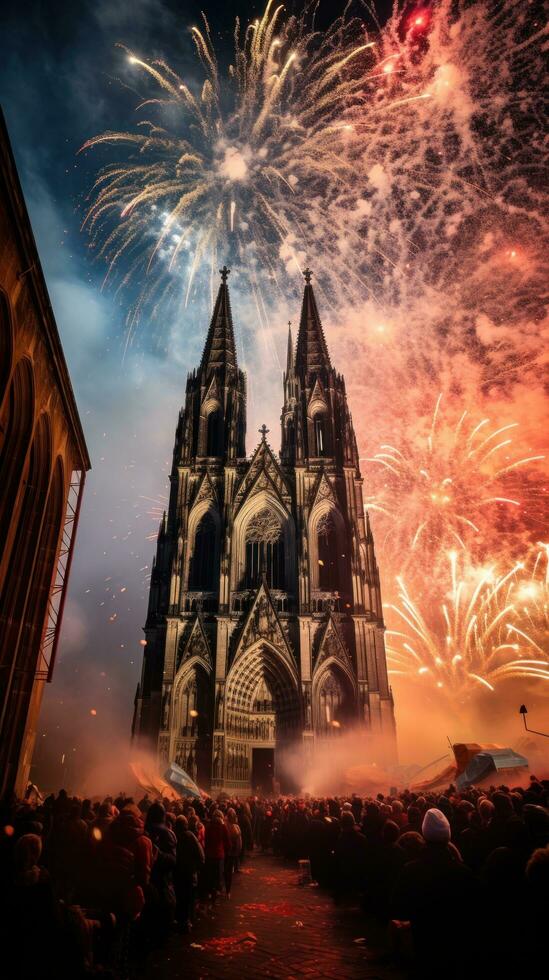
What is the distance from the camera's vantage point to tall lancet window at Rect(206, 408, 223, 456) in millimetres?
33562

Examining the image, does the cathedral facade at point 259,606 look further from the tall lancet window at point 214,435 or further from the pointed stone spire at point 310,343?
the pointed stone spire at point 310,343

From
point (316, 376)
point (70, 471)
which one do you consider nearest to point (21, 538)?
point (70, 471)

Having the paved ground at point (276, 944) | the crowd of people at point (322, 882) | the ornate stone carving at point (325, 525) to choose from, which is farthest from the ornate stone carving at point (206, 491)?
the paved ground at point (276, 944)

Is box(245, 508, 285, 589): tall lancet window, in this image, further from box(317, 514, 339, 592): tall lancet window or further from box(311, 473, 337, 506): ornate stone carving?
box(311, 473, 337, 506): ornate stone carving

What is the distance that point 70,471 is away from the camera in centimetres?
1641

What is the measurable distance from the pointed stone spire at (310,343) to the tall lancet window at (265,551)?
11495mm

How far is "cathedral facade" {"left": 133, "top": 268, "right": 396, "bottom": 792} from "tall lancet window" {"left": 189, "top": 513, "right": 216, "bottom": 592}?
0.06 meters

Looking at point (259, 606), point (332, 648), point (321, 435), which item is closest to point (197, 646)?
point (259, 606)

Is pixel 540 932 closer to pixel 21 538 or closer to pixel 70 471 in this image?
pixel 21 538

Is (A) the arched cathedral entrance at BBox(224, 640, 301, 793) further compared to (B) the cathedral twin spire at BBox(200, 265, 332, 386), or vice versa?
(B) the cathedral twin spire at BBox(200, 265, 332, 386)

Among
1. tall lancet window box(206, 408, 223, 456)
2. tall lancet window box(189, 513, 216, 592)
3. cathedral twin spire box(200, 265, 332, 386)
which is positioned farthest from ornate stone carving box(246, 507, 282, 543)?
cathedral twin spire box(200, 265, 332, 386)

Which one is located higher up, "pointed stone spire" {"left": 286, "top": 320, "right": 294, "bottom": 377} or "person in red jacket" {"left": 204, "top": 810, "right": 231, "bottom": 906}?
"pointed stone spire" {"left": 286, "top": 320, "right": 294, "bottom": 377}

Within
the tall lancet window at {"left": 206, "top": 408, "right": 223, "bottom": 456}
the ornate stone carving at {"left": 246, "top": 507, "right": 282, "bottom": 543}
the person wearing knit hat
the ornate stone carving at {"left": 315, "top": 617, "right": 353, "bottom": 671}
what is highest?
the tall lancet window at {"left": 206, "top": 408, "right": 223, "bottom": 456}

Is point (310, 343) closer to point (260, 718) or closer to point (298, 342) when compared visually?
point (298, 342)
